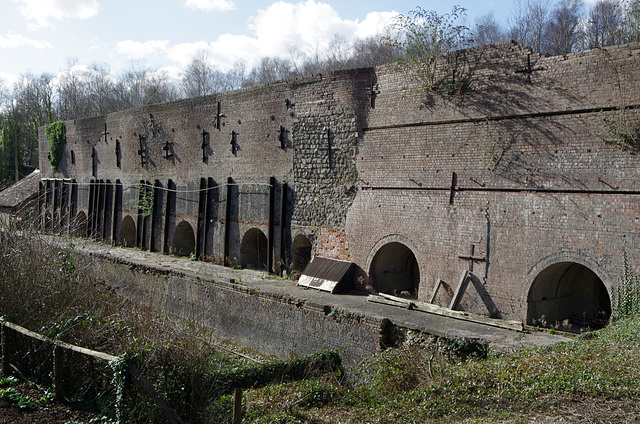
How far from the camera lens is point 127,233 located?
80.1ft

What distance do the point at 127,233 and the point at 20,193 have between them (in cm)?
1082

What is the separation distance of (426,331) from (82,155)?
74.2 feet

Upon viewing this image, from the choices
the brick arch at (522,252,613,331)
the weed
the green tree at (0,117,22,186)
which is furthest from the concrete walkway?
the green tree at (0,117,22,186)

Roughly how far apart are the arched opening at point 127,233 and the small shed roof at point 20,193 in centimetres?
933

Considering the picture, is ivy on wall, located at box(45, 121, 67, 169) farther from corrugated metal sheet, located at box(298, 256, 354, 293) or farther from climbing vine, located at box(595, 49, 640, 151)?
climbing vine, located at box(595, 49, 640, 151)

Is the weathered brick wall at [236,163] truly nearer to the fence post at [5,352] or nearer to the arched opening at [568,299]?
the arched opening at [568,299]

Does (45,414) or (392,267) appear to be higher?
(392,267)

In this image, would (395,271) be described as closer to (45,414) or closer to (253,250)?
(253,250)

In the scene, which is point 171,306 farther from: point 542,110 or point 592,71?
point 592,71

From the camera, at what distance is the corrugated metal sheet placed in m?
13.4

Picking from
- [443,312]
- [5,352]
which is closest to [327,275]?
[443,312]

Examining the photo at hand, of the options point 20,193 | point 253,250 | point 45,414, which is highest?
point 20,193

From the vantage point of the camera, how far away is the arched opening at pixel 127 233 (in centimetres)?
2408

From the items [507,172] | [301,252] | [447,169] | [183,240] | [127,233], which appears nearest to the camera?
[507,172]
